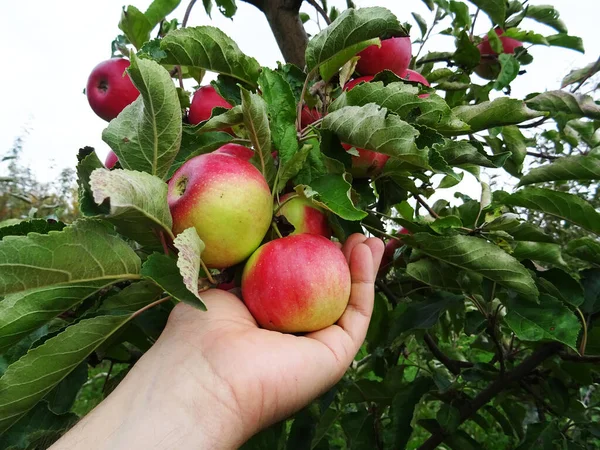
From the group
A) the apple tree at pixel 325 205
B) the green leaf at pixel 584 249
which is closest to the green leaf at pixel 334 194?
the apple tree at pixel 325 205

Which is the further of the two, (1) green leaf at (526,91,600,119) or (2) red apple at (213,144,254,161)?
(1) green leaf at (526,91,600,119)

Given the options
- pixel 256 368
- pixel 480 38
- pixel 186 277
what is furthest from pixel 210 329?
pixel 480 38

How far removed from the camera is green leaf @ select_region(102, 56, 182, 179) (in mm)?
623

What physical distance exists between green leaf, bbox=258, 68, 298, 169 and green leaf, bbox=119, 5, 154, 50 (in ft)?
1.33

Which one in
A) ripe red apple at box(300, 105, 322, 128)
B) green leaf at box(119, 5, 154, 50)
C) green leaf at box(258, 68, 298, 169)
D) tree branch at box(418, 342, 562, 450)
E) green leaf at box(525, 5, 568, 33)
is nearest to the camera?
green leaf at box(258, 68, 298, 169)

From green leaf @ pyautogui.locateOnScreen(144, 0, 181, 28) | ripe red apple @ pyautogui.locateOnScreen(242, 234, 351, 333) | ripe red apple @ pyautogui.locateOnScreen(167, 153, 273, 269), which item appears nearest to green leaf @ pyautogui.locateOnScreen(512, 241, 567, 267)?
ripe red apple @ pyautogui.locateOnScreen(242, 234, 351, 333)

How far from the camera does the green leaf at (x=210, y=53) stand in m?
0.75

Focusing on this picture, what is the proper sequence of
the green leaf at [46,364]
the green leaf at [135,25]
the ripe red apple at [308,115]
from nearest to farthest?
1. the green leaf at [46,364]
2. the ripe red apple at [308,115]
3. the green leaf at [135,25]

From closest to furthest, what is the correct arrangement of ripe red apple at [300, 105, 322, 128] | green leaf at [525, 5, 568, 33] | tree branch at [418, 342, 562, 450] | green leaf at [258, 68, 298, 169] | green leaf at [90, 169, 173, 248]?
green leaf at [90, 169, 173, 248] → green leaf at [258, 68, 298, 169] → ripe red apple at [300, 105, 322, 128] → tree branch at [418, 342, 562, 450] → green leaf at [525, 5, 568, 33]

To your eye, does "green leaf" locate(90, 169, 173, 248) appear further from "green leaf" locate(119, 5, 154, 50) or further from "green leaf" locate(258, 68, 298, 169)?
"green leaf" locate(119, 5, 154, 50)

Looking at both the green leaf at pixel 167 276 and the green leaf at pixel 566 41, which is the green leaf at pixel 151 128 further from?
the green leaf at pixel 566 41

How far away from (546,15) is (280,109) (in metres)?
1.00

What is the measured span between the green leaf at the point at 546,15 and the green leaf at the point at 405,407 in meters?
1.00

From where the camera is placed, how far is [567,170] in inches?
38.0
